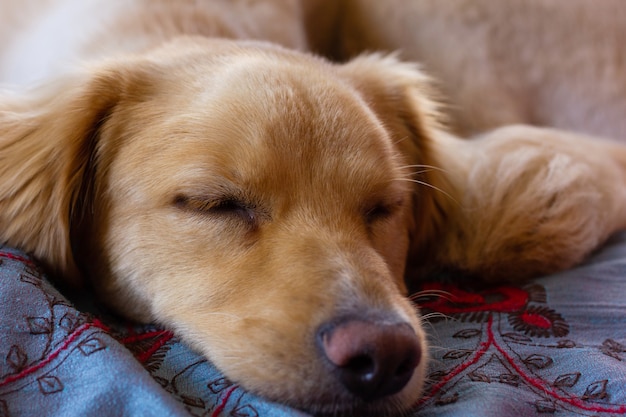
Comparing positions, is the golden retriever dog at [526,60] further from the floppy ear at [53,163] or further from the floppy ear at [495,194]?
the floppy ear at [53,163]

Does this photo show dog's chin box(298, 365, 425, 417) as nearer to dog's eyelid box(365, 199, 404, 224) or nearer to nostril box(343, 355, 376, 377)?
nostril box(343, 355, 376, 377)

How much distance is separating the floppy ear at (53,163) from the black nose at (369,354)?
0.71 m

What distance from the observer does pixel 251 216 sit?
4.70 feet

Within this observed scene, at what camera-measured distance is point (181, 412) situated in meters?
1.06

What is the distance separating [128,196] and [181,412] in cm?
61

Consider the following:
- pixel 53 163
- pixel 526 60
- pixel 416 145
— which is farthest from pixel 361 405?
pixel 526 60

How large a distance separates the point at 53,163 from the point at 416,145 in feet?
3.32

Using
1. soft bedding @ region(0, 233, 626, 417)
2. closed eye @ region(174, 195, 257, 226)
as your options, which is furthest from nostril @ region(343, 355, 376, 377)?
closed eye @ region(174, 195, 257, 226)

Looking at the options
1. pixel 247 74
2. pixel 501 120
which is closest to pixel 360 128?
pixel 247 74

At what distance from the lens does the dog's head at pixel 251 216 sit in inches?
46.8

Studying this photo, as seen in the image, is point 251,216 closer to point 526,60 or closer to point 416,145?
point 416,145

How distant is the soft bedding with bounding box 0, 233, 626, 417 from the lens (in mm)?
1115

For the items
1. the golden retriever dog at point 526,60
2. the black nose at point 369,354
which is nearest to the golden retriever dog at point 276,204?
the black nose at point 369,354

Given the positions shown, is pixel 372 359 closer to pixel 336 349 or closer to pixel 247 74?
pixel 336 349
